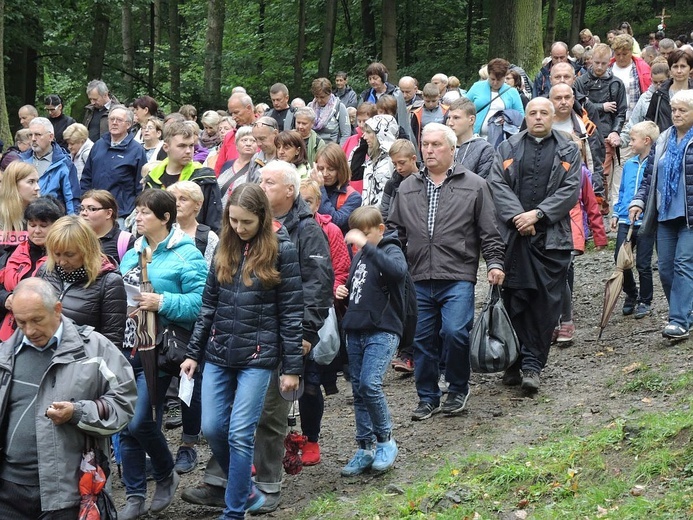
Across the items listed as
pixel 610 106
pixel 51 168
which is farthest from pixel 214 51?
pixel 51 168

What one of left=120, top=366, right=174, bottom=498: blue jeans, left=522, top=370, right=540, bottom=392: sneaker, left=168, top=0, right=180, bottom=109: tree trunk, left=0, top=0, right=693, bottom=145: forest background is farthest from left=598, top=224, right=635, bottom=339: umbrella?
left=168, top=0, right=180, bottom=109: tree trunk

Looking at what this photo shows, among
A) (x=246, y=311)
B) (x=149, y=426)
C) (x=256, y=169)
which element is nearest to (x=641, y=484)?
(x=246, y=311)

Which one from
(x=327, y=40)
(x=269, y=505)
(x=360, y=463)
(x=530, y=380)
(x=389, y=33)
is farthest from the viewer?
(x=327, y=40)

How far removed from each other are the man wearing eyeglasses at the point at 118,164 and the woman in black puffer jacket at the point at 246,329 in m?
5.35

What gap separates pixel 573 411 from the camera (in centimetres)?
812

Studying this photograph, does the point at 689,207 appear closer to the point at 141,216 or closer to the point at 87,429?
the point at 141,216

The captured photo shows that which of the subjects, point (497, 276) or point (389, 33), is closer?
point (497, 276)

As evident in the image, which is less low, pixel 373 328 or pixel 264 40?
pixel 264 40

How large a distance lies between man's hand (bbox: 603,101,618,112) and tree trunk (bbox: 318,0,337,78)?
13032 mm

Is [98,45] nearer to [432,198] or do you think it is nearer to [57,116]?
[57,116]

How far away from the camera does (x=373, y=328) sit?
7320mm

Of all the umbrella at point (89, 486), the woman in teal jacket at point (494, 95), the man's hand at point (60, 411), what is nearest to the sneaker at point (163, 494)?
the umbrella at point (89, 486)

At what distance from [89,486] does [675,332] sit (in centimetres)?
597

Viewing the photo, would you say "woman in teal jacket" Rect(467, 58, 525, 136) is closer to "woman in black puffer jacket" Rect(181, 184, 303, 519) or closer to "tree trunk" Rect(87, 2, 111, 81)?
"woman in black puffer jacket" Rect(181, 184, 303, 519)
